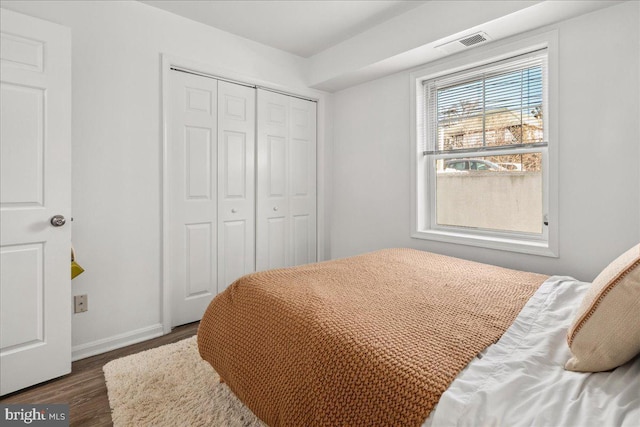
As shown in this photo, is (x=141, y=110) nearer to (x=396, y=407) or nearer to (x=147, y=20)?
(x=147, y=20)

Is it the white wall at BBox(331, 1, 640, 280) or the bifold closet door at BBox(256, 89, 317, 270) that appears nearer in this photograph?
the white wall at BBox(331, 1, 640, 280)

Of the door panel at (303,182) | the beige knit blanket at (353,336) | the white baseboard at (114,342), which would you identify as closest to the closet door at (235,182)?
the door panel at (303,182)

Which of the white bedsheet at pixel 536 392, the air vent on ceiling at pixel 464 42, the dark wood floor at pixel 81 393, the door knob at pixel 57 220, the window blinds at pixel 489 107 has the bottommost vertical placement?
the dark wood floor at pixel 81 393

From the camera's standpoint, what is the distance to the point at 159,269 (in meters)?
2.72

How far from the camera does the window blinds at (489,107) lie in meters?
2.49

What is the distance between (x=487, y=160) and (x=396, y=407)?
2373 mm

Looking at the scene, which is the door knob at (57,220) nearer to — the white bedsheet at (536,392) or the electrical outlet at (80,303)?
the electrical outlet at (80,303)

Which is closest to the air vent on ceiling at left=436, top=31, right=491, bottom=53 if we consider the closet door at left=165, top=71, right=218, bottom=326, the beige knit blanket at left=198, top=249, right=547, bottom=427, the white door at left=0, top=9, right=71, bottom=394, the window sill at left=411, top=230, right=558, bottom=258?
the window sill at left=411, top=230, right=558, bottom=258

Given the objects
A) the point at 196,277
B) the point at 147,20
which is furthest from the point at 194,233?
the point at 147,20

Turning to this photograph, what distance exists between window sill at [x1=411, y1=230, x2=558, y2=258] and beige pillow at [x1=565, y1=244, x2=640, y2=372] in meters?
1.62

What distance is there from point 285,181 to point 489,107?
6.35 feet

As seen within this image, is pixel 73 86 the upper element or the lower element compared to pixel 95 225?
upper

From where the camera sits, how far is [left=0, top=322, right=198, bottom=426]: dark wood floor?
1.72 m

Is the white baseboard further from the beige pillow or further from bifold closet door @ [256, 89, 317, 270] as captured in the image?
the beige pillow
